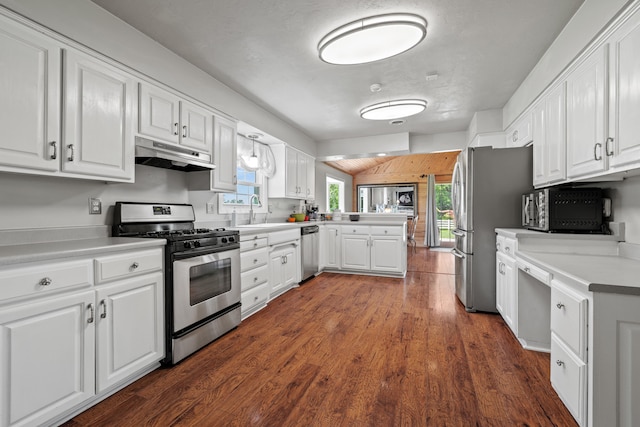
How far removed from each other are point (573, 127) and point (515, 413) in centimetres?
197

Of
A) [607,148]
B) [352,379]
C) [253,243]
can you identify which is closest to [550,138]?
[607,148]

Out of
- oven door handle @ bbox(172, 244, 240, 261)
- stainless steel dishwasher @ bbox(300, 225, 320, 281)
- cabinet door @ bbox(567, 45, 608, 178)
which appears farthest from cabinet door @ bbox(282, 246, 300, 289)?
cabinet door @ bbox(567, 45, 608, 178)

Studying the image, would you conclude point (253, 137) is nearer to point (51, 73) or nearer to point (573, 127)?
point (51, 73)

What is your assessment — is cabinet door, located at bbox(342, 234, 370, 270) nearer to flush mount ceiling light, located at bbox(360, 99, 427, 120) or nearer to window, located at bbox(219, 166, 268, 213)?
window, located at bbox(219, 166, 268, 213)

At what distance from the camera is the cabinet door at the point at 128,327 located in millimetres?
1662

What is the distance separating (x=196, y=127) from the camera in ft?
9.17

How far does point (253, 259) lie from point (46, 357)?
183 cm

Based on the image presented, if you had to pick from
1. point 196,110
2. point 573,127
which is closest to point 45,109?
point 196,110

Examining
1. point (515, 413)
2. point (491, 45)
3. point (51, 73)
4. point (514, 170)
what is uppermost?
point (491, 45)

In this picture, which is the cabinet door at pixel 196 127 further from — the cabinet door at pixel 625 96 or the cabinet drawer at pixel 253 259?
the cabinet door at pixel 625 96

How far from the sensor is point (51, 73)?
171cm

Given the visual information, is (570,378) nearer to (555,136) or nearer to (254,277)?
(555,136)

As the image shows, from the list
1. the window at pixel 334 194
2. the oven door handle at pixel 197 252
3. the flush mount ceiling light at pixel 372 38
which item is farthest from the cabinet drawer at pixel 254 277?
the window at pixel 334 194

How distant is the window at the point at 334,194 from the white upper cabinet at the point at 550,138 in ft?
17.3
